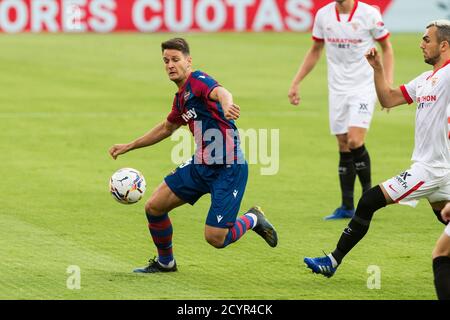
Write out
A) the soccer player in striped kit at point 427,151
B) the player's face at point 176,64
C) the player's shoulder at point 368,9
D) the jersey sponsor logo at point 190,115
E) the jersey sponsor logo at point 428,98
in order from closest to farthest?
the soccer player in striped kit at point 427,151, the jersey sponsor logo at point 428,98, the player's face at point 176,64, the jersey sponsor logo at point 190,115, the player's shoulder at point 368,9

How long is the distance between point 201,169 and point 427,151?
197cm

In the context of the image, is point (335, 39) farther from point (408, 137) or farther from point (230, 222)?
point (408, 137)

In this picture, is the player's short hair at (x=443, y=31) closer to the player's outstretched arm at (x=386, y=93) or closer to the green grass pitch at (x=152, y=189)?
the player's outstretched arm at (x=386, y=93)

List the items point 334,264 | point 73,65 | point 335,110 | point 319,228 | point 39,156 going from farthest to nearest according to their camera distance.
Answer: point 73,65 → point 39,156 → point 335,110 → point 319,228 → point 334,264

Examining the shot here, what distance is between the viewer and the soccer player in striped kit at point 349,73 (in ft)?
43.2

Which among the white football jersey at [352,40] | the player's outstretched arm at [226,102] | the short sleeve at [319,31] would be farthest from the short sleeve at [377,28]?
the player's outstretched arm at [226,102]

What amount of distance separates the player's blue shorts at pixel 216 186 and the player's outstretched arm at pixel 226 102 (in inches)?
27.1

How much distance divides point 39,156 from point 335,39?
5731mm

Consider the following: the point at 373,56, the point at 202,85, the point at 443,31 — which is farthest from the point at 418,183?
the point at 202,85

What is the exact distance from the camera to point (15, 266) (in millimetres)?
10070

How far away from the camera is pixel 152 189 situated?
14695 mm

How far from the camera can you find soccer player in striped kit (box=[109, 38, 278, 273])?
9.76 m

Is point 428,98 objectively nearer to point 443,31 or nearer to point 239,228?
point 443,31

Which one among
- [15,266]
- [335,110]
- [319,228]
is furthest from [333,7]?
[15,266]
